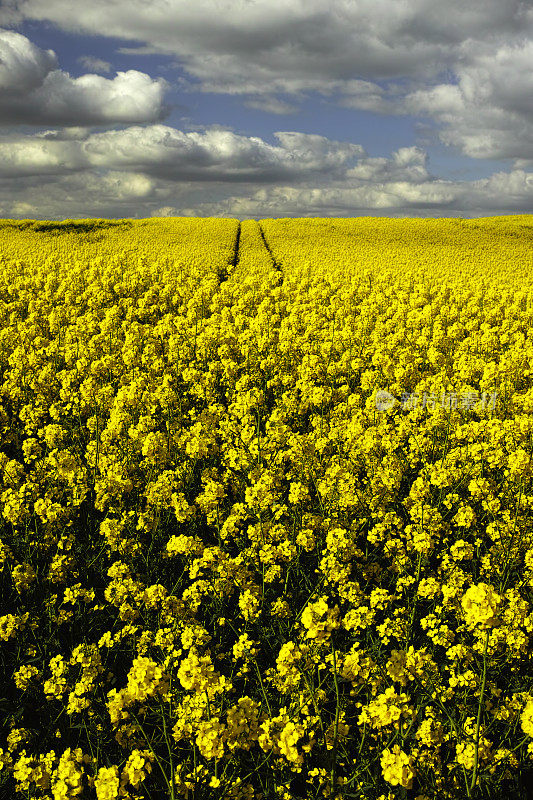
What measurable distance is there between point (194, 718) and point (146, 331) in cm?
951

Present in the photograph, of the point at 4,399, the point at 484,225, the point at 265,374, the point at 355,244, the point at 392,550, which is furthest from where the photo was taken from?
the point at 484,225

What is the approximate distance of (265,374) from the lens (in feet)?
31.1

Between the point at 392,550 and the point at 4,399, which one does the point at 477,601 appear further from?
the point at 4,399

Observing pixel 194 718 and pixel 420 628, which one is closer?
pixel 194 718

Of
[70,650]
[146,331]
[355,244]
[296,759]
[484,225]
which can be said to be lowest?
[70,650]

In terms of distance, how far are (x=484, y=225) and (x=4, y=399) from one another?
53.6 meters

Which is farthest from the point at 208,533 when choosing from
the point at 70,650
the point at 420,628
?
the point at 420,628

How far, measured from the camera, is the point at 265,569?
14.7 feet

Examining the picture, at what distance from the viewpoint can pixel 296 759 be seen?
9.16ft

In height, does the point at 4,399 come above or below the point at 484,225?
below

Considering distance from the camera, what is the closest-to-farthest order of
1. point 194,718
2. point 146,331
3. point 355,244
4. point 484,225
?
point 194,718 < point 146,331 < point 355,244 < point 484,225

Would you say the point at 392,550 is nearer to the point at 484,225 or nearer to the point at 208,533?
the point at 208,533

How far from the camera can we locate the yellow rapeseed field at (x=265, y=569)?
309 centimetres

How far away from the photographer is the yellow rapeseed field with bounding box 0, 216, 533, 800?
3.09m
